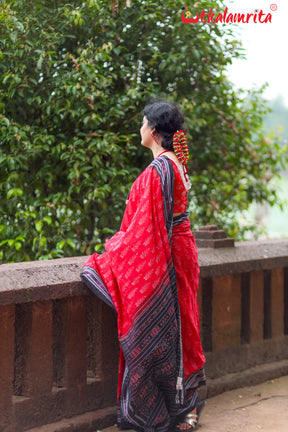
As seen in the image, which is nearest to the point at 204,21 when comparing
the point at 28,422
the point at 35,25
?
the point at 35,25

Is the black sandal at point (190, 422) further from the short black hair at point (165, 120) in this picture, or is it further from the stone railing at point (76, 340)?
the short black hair at point (165, 120)

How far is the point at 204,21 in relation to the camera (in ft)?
14.4

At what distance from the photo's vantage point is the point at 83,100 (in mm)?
3896

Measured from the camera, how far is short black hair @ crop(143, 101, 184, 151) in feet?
9.54

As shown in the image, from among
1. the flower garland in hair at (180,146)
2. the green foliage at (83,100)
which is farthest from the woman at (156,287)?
the green foliage at (83,100)

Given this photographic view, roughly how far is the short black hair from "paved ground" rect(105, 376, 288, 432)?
1.43 m

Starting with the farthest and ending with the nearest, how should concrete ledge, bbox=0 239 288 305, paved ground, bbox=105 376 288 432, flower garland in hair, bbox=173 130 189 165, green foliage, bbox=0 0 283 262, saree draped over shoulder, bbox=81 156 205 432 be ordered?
green foliage, bbox=0 0 283 262, paved ground, bbox=105 376 288 432, flower garland in hair, bbox=173 130 189 165, saree draped over shoulder, bbox=81 156 205 432, concrete ledge, bbox=0 239 288 305

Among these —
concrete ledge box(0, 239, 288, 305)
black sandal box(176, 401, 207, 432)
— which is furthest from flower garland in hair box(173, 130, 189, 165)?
black sandal box(176, 401, 207, 432)

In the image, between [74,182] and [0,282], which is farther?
[74,182]

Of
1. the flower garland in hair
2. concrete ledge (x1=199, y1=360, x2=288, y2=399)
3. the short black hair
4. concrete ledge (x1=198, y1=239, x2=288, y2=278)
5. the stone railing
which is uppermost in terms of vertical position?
the short black hair

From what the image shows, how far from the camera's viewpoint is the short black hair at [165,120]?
2908 mm

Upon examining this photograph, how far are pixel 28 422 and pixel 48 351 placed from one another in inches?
12.7

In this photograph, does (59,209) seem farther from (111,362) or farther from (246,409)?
(246,409)

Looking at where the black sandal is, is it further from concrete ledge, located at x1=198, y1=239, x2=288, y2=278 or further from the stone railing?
concrete ledge, located at x1=198, y1=239, x2=288, y2=278
